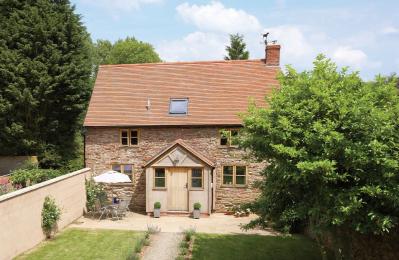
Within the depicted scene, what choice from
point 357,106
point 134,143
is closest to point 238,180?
point 134,143

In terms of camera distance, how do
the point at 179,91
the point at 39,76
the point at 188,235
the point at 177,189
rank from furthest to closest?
the point at 39,76 → the point at 179,91 → the point at 177,189 → the point at 188,235

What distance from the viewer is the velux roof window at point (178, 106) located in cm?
2238

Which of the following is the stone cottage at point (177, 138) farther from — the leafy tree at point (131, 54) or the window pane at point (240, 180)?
the leafy tree at point (131, 54)

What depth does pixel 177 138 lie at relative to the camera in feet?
71.9

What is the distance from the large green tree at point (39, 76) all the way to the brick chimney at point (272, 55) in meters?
14.4

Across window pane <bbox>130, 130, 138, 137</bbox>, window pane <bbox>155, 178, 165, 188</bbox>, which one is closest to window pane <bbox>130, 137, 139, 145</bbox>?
window pane <bbox>130, 130, 138, 137</bbox>

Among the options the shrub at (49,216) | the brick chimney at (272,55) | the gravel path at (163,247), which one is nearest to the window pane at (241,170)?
the gravel path at (163,247)

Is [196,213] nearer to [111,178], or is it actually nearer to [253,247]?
[111,178]

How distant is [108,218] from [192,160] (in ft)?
18.0

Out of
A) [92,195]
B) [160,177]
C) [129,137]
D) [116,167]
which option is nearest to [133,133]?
[129,137]

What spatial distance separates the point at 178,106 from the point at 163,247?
33.2 feet

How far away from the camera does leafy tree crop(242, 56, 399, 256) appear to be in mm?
8531

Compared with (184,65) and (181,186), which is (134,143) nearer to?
(181,186)

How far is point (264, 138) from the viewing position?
1020cm
